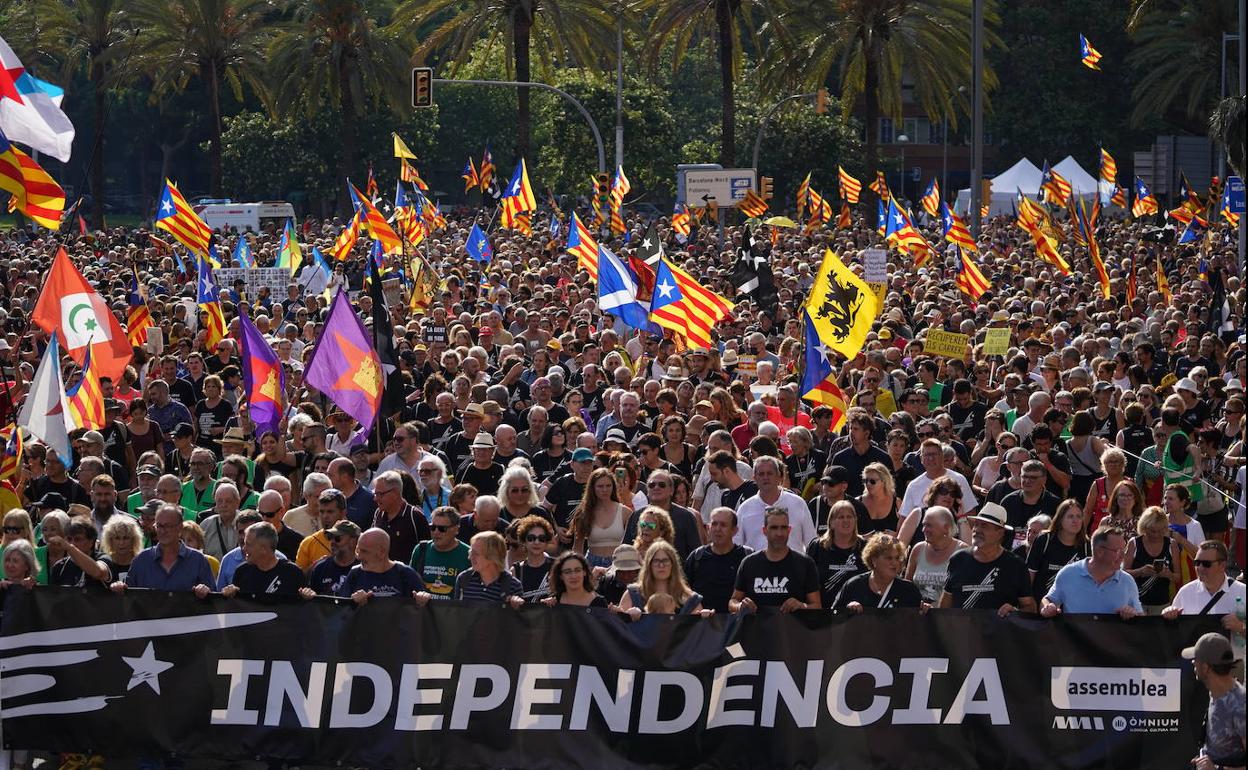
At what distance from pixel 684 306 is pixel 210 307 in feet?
18.5

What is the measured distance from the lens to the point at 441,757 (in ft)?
29.9

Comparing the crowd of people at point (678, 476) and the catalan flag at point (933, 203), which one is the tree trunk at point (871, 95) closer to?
the catalan flag at point (933, 203)

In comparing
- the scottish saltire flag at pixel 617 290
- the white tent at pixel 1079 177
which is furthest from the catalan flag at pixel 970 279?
the white tent at pixel 1079 177

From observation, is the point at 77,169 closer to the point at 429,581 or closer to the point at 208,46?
the point at 208,46

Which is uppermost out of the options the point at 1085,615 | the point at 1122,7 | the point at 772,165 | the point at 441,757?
the point at 1122,7

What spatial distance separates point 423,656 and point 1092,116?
68.5m

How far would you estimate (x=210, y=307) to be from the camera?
20156 mm

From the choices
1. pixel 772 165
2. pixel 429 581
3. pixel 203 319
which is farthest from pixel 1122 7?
pixel 429 581

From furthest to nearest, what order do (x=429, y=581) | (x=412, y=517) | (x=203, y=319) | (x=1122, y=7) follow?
(x=1122, y=7), (x=203, y=319), (x=412, y=517), (x=429, y=581)

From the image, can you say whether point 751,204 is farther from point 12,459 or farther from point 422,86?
point 12,459

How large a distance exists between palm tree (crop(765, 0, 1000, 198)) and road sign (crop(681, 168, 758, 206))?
4.82 meters

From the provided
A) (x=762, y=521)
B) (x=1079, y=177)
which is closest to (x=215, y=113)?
(x=1079, y=177)

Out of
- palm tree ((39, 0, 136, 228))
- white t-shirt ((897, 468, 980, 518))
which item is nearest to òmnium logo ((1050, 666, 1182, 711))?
white t-shirt ((897, 468, 980, 518))

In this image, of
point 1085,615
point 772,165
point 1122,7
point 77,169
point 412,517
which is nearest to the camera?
point 1085,615
